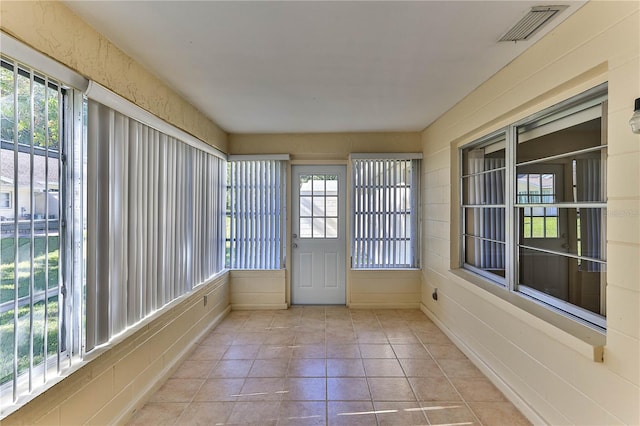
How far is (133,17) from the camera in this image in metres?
1.73

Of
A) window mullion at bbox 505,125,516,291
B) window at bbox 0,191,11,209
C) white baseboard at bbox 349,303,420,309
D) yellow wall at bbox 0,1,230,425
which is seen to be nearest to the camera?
window at bbox 0,191,11,209

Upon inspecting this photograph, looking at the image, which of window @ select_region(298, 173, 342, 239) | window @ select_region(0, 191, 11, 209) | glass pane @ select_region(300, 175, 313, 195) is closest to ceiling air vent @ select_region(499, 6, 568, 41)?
window @ select_region(0, 191, 11, 209)

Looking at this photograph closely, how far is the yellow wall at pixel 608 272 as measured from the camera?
1431 mm

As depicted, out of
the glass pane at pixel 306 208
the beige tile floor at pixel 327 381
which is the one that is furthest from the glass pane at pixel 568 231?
the glass pane at pixel 306 208

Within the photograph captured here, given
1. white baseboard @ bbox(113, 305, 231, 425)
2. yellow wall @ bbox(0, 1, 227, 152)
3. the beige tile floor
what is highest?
yellow wall @ bbox(0, 1, 227, 152)

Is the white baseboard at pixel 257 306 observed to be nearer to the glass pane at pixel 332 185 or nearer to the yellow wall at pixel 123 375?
the yellow wall at pixel 123 375

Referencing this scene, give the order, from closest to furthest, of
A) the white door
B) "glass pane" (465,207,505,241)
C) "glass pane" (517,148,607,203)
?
"glass pane" (517,148,607,203), "glass pane" (465,207,505,241), the white door

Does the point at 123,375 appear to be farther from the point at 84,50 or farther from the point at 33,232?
the point at 84,50

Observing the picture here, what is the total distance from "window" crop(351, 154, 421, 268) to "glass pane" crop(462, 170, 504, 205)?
3.71 feet

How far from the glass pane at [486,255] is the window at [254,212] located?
7.91 feet

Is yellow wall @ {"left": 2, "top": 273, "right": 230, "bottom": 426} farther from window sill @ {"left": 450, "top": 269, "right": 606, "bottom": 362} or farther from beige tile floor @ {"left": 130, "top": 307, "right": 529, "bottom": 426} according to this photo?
window sill @ {"left": 450, "top": 269, "right": 606, "bottom": 362}

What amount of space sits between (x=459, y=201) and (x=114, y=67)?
10.6 feet

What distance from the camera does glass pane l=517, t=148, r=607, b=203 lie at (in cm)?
174

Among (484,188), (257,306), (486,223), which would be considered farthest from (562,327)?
(257,306)
